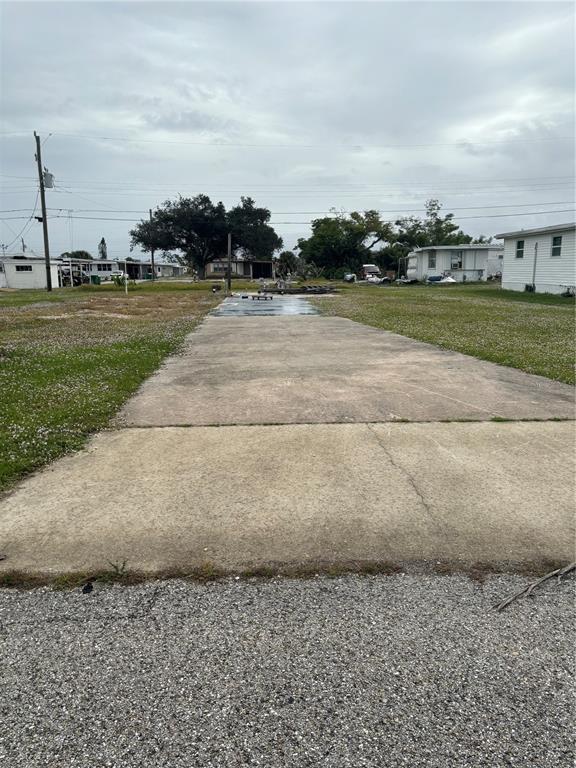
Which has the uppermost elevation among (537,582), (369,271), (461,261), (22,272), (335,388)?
(461,261)

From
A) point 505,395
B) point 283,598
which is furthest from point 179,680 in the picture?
point 505,395

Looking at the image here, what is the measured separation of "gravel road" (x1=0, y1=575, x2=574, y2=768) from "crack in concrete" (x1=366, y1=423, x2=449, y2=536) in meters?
0.61

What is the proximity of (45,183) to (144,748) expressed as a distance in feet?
147

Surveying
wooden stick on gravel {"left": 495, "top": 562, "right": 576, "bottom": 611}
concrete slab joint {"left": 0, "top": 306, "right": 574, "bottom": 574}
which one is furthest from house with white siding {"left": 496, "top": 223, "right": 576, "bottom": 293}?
wooden stick on gravel {"left": 495, "top": 562, "right": 576, "bottom": 611}

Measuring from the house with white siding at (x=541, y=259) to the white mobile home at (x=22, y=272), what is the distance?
129 feet

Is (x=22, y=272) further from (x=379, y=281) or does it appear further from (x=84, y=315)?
(x=379, y=281)

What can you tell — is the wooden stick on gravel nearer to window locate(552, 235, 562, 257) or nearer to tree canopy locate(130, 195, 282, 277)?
window locate(552, 235, 562, 257)

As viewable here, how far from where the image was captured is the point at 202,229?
70.9m

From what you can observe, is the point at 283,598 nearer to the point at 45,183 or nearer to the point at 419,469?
the point at 419,469

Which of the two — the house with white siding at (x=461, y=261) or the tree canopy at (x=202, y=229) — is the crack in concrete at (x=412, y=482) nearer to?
the house with white siding at (x=461, y=261)

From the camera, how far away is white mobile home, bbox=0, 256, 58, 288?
160 ft

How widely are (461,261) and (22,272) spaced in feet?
144

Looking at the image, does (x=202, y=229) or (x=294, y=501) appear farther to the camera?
(x=202, y=229)

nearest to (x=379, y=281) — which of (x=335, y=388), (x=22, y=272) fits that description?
(x=22, y=272)
